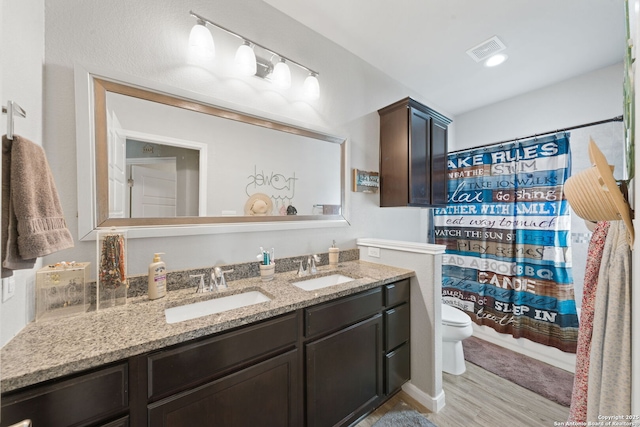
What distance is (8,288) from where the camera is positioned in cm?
79

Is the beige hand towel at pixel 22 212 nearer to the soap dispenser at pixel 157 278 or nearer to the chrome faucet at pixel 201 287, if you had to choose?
the soap dispenser at pixel 157 278

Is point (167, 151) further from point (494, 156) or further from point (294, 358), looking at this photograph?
point (494, 156)

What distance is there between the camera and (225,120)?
1515 mm

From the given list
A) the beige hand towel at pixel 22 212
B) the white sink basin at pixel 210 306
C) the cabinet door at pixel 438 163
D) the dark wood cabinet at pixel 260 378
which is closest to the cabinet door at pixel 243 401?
the dark wood cabinet at pixel 260 378

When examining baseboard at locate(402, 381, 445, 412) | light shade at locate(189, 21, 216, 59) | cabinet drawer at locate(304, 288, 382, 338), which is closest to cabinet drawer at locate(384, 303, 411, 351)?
cabinet drawer at locate(304, 288, 382, 338)

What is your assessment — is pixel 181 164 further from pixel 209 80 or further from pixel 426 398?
pixel 426 398

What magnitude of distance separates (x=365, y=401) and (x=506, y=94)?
3315 mm

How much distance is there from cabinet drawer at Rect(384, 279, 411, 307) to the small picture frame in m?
0.87

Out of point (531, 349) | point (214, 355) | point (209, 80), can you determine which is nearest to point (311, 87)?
point (209, 80)

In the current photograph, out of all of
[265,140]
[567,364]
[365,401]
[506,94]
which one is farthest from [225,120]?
[567,364]

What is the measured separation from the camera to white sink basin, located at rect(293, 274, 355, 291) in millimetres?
1685

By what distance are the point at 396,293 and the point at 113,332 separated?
4.82 ft

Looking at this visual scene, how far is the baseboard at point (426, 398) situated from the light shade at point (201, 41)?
2.52 metres

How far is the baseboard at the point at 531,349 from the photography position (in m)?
2.04
